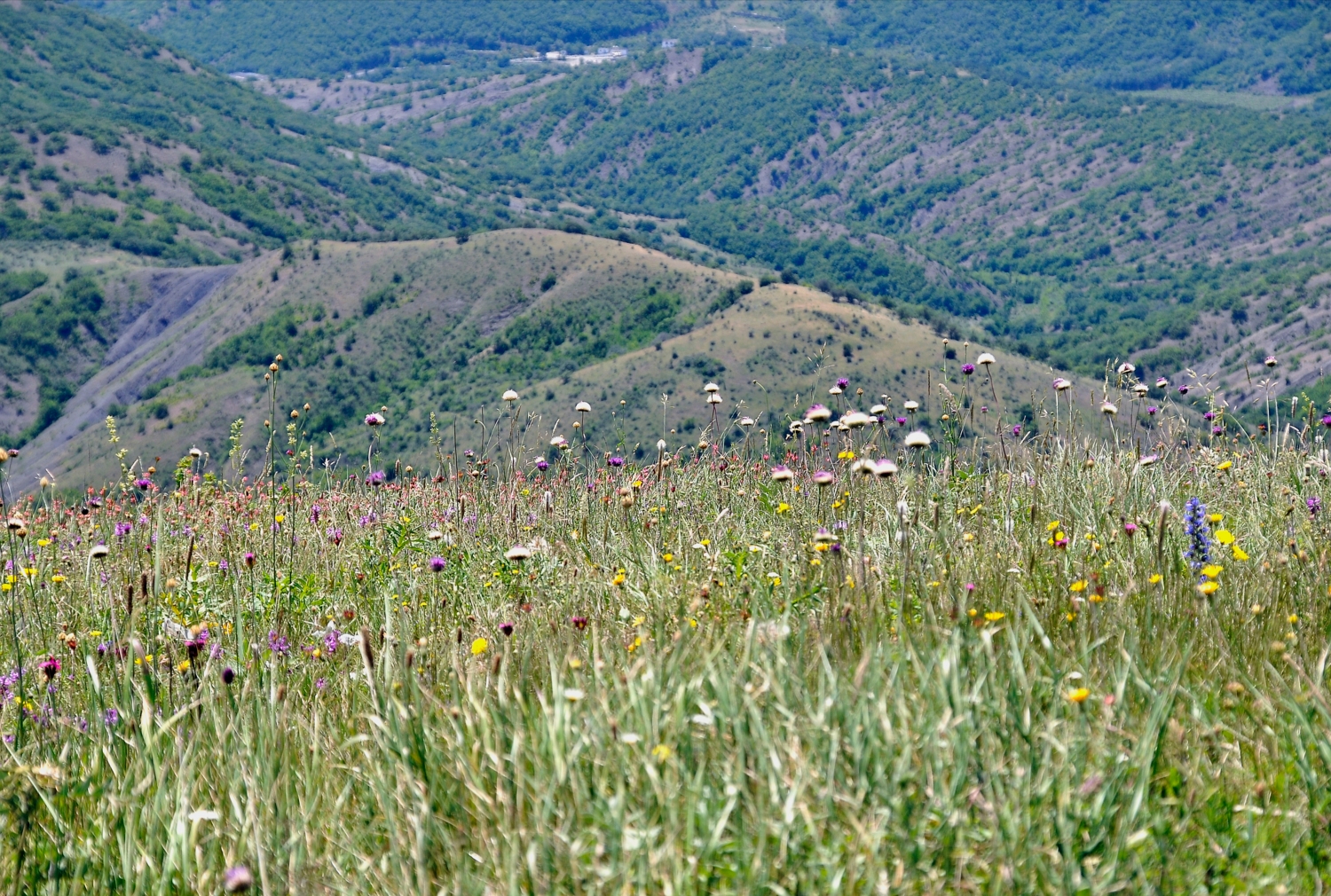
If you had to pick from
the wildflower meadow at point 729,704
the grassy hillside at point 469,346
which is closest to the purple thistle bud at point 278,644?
the wildflower meadow at point 729,704

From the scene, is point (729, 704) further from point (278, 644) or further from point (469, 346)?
point (469, 346)

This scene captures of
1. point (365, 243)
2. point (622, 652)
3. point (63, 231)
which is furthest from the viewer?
point (63, 231)

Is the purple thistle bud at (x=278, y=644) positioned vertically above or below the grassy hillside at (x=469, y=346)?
above

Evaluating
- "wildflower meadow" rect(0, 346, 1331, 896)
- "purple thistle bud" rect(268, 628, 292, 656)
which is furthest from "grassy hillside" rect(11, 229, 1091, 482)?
"purple thistle bud" rect(268, 628, 292, 656)

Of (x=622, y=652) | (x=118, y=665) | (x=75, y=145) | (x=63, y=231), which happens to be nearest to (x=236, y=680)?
(x=118, y=665)

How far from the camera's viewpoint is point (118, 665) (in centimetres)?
358

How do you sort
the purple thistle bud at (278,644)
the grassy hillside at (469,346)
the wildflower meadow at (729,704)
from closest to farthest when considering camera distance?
the wildflower meadow at (729,704), the purple thistle bud at (278,644), the grassy hillside at (469,346)

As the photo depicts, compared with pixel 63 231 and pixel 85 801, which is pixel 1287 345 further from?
pixel 63 231

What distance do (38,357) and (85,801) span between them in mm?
125333

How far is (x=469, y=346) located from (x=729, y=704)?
101m

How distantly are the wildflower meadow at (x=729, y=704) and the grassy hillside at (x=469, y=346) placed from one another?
6532cm

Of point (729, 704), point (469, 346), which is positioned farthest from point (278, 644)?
point (469, 346)

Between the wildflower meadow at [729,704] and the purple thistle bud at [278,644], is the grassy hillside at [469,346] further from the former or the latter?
the purple thistle bud at [278,644]

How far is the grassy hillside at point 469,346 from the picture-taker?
262 ft
